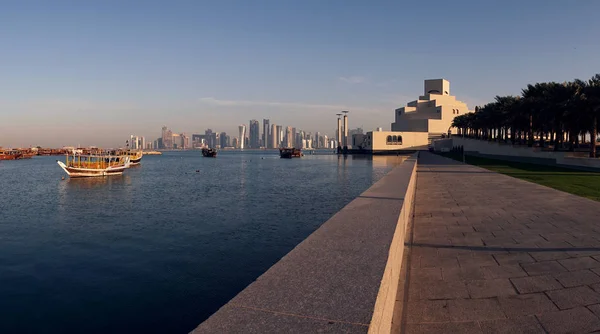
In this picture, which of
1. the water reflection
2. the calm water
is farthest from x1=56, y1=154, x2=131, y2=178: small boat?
the calm water

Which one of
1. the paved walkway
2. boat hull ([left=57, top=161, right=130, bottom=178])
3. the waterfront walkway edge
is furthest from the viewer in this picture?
boat hull ([left=57, top=161, right=130, bottom=178])

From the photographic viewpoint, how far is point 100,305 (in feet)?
29.8

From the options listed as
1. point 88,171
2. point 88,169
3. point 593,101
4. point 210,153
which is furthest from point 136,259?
point 210,153

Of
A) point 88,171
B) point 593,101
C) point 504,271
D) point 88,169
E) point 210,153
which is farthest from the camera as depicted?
point 210,153

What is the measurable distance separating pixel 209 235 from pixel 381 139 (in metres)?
133

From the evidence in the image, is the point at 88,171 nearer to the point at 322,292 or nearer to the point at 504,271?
the point at 504,271

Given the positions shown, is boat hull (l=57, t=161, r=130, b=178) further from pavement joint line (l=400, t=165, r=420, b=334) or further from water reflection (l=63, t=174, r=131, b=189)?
pavement joint line (l=400, t=165, r=420, b=334)

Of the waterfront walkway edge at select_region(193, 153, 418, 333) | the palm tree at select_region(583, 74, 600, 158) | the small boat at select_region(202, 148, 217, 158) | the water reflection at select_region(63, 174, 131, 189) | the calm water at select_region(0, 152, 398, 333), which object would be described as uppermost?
the palm tree at select_region(583, 74, 600, 158)

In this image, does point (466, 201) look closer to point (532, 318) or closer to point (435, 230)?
point (435, 230)

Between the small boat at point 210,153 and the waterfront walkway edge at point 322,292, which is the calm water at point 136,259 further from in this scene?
the small boat at point 210,153

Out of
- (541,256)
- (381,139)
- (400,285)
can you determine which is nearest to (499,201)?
(541,256)

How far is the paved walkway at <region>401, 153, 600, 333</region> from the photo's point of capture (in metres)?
4.84

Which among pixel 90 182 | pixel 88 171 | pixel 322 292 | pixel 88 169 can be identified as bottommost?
pixel 90 182

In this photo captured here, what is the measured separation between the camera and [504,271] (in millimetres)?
6605
